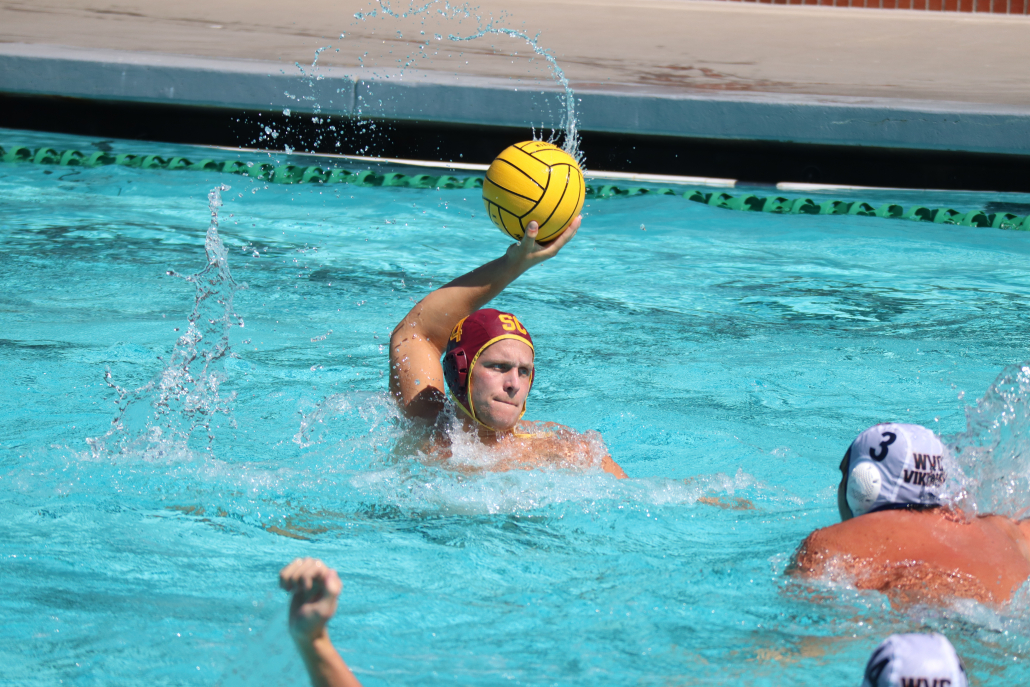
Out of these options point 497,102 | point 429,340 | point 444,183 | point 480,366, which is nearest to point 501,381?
point 480,366

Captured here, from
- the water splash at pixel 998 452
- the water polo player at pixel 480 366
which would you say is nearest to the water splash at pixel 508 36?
the water polo player at pixel 480 366

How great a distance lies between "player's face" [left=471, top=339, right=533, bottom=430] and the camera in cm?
322

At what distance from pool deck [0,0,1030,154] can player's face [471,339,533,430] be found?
4398 mm

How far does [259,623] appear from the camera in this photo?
286 centimetres

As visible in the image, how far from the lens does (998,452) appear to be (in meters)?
3.11

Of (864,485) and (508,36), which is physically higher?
(508,36)

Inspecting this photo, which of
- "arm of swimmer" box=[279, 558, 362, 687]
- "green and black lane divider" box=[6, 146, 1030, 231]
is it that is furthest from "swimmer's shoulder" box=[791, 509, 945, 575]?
"green and black lane divider" box=[6, 146, 1030, 231]

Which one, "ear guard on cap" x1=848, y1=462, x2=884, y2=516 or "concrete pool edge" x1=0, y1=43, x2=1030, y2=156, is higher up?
"concrete pool edge" x1=0, y1=43, x2=1030, y2=156

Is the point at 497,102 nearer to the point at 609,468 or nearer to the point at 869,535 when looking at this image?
the point at 609,468

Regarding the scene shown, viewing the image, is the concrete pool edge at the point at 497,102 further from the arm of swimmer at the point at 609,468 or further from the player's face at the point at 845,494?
the player's face at the point at 845,494

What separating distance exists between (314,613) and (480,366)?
1.74 m

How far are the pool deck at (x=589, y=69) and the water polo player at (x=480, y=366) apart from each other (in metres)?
4.25

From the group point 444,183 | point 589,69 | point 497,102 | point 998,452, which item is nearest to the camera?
point 998,452

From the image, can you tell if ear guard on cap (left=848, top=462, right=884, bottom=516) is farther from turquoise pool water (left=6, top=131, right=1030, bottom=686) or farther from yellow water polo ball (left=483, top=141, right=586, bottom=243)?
yellow water polo ball (left=483, top=141, right=586, bottom=243)
